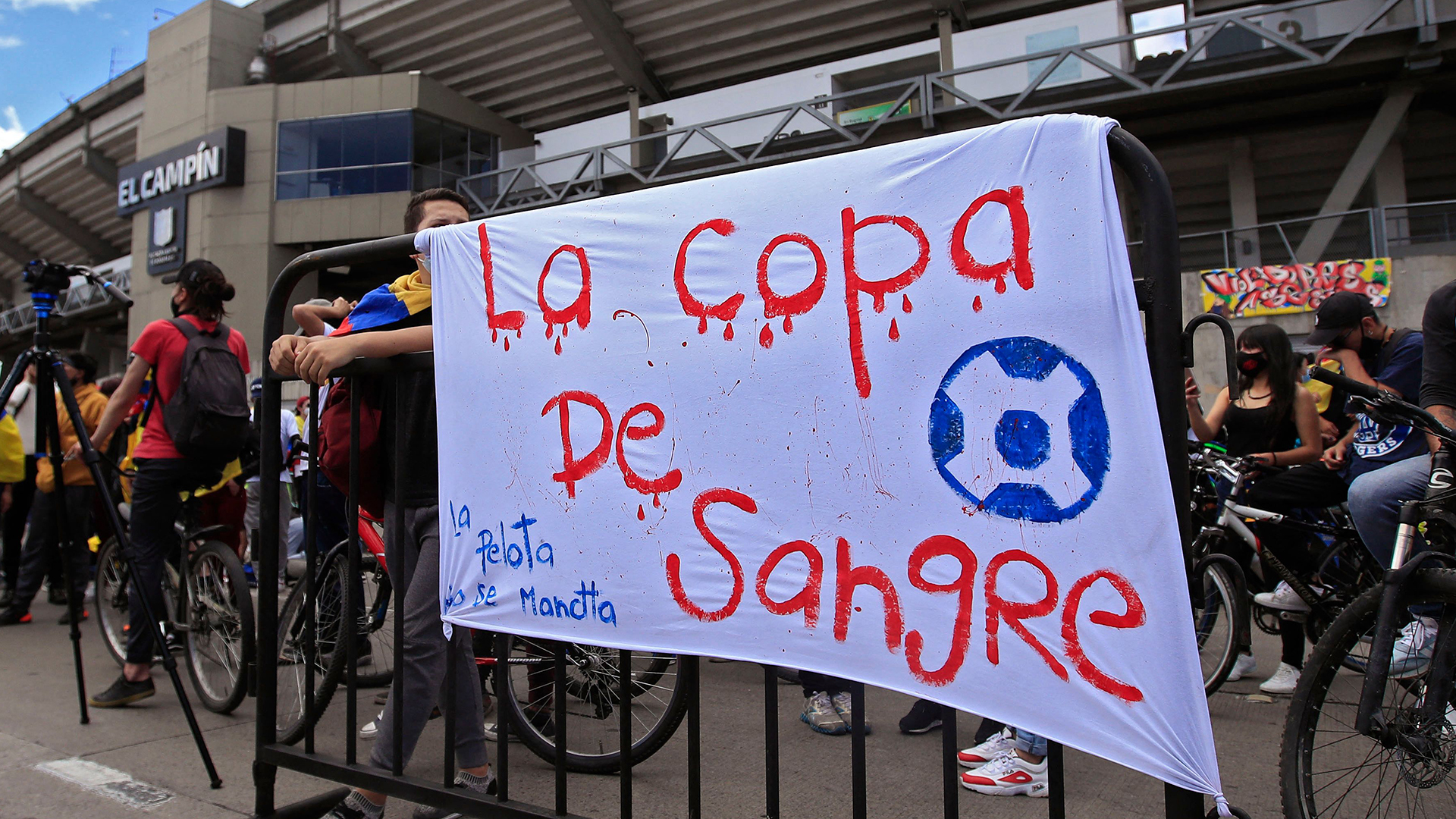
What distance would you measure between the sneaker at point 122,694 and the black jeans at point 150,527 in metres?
0.11

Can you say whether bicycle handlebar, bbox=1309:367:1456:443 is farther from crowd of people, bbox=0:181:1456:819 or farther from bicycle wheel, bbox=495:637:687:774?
bicycle wheel, bbox=495:637:687:774

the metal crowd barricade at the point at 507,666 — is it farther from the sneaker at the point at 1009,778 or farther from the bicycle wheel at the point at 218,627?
the bicycle wheel at the point at 218,627

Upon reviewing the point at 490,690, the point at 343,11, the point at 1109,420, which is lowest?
the point at 490,690

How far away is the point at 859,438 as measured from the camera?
5.64 ft

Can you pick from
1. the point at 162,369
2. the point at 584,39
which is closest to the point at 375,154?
the point at 584,39

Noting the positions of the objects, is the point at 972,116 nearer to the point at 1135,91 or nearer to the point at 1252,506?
the point at 1135,91

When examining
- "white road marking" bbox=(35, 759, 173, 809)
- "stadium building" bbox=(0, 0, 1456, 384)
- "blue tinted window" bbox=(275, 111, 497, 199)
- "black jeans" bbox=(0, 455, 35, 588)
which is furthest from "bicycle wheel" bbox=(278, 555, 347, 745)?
"blue tinted window" bbox=(275, 111, 497, 199)

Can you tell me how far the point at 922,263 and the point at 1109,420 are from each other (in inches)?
17.7

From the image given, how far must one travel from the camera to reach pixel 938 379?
1640 mm

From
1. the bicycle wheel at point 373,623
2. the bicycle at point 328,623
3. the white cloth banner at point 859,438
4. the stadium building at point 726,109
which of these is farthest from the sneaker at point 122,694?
the stadium building at point 726,109

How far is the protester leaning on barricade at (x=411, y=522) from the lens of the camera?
2.41 metres

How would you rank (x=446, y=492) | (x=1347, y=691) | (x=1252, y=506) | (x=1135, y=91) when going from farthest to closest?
(x=1135, y=91) → (x=1252, y=506) → (x=446, y=492) → (x=1347, y=691)

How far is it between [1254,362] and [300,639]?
4.80 m

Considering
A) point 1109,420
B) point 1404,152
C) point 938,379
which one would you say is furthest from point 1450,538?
point 1404,152
